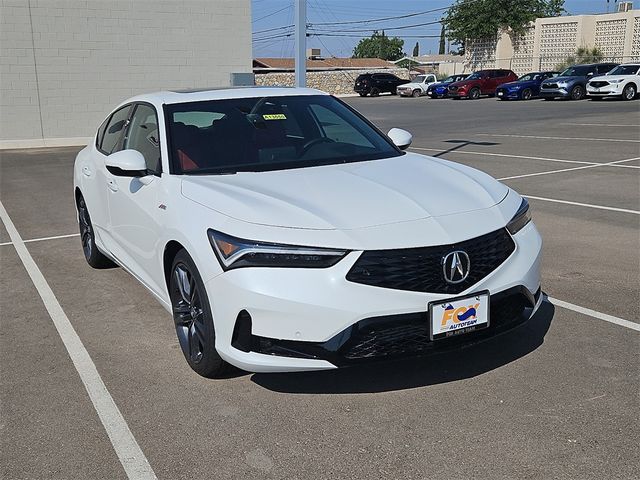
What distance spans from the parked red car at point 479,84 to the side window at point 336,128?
35.4 meters

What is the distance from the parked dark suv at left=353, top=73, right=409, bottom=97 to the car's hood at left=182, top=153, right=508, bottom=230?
4348cm

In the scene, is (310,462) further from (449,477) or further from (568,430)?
(568,430)

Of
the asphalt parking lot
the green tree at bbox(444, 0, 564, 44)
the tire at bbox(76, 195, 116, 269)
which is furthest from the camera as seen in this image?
the green tree at bbox(444, 0, 564, 44)

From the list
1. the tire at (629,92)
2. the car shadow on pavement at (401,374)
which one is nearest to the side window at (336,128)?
the car shadow on pavement at (401,374)

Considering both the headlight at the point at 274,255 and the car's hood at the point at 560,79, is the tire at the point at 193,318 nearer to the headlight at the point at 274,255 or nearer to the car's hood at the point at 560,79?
the headlight at the point at 274,255

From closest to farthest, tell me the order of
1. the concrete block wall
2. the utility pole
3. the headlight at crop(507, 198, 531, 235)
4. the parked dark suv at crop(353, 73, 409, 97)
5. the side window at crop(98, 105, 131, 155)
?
the headlight at crop(507, 198, 531, 235), the side window at crop(98, 105, 131, 155), the utility pole, the concrete block wall, the parked dark suv at crop(353, 73, 409, 97)

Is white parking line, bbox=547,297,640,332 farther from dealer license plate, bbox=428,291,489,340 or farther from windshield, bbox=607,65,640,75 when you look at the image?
windshield, bbox=607,65,640,75

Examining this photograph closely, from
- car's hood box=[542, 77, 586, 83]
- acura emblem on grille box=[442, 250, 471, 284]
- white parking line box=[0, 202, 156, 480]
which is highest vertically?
car's hood box=[542, 77, 586, 83]

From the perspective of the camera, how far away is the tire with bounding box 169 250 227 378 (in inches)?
146

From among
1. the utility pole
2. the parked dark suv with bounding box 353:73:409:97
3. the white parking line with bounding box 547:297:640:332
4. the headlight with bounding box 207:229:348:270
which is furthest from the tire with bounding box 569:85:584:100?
the headlight with bounding box 207:229:348:270

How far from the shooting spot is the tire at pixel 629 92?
3070 centimetres

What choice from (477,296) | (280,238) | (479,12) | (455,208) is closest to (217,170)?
(280,238)

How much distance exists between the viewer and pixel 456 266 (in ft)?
11.3

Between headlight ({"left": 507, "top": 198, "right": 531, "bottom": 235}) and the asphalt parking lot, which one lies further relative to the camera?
headlight ({"left": 507, "top": 198, "right": 531, "bottom": 235})
